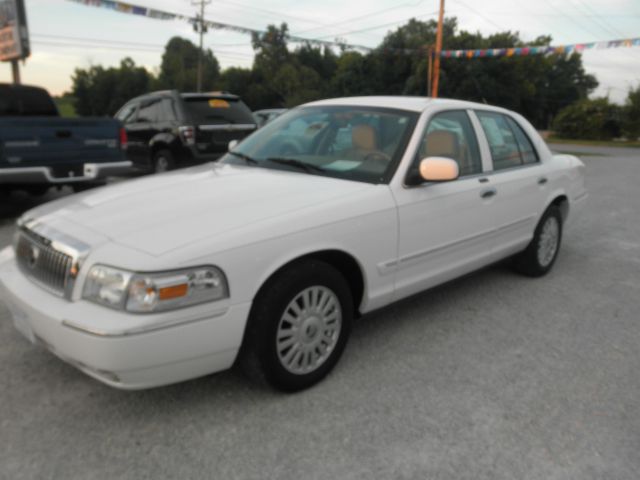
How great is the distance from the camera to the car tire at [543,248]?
4.78m

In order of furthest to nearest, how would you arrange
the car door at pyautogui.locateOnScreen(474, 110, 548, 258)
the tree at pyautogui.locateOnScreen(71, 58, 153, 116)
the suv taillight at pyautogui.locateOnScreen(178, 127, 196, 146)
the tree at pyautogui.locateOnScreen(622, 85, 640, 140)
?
the tree at pyautogui.locateOnScreen(71, 58, 153, 116)
the tree at pyautogui.locateOnScreen(622, 85, 640, 140)
the suv taillight at pyautogui.locateOnScreen(178, 127, 196, 146)
the car door at pyautogui.locateOnScreen(474, 110, 548, 258)

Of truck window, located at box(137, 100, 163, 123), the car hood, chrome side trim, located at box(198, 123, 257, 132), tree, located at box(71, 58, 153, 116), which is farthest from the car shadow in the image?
tree, located at box(71, 58, 153, 116)

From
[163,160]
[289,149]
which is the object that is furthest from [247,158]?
[163,160]

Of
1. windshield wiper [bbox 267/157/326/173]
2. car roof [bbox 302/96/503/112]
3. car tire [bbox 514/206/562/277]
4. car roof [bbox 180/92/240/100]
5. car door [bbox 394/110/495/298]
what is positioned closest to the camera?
car door [bbox 394/110/495/298]

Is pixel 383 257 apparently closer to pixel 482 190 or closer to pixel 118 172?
pixel 482 190

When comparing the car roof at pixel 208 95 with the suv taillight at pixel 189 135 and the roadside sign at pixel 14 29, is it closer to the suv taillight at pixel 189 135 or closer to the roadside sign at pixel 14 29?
the suv taillight at pixel 189 135

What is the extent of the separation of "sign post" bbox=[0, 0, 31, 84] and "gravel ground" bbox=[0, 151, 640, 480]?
11.4 metres

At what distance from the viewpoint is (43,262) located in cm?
264

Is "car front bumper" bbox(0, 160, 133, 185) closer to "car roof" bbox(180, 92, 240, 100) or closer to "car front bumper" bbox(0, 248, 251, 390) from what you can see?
"car roof" bbox(180, 92, 240, 100)

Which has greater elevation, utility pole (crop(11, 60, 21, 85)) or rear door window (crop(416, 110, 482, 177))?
utility pole (crop(11, 60, 21, 85))

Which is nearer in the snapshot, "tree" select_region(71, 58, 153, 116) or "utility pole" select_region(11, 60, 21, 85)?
"utility pole" select_region(11, 60, 21, 85)

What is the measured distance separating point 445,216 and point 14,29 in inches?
505

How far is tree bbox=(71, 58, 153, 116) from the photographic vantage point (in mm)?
77625

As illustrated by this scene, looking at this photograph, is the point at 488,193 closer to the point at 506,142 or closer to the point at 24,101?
the point at 506,142
